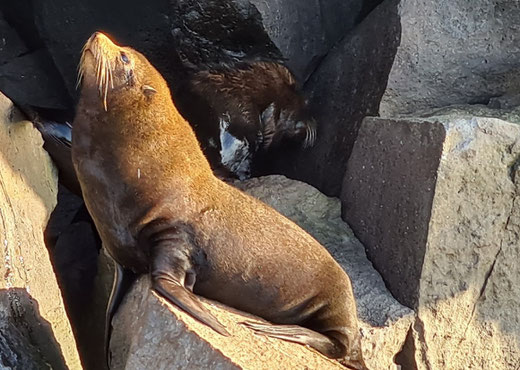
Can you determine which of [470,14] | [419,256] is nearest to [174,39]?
[470,14]

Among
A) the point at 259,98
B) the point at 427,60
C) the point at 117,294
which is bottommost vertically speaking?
the point at 117,294

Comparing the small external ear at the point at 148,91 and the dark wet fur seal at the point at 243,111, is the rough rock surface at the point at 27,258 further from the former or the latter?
the dark wet fur seal at the point at 243,111

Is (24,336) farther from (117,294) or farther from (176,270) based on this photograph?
(176,270)

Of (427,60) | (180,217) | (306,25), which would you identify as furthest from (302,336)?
(306,25)

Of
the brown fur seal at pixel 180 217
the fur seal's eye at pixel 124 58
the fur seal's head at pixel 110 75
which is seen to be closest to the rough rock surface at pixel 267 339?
the brown fur seal at pixel 180 217

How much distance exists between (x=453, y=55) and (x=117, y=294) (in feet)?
7.99

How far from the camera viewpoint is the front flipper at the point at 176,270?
383 centimetres

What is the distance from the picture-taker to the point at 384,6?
19.8 feet

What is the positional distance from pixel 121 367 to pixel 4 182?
39.8 inches

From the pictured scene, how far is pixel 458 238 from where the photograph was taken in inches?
191

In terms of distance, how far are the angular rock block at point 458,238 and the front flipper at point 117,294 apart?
1.31 meters

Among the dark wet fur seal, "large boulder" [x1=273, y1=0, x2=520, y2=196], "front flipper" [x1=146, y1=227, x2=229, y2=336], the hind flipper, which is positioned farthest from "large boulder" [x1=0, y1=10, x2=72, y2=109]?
the hind flipper

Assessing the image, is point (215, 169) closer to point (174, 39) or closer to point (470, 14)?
point (174, 39)

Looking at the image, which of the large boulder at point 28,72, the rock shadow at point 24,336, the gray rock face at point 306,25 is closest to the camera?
the rock shadow at point 24,336
